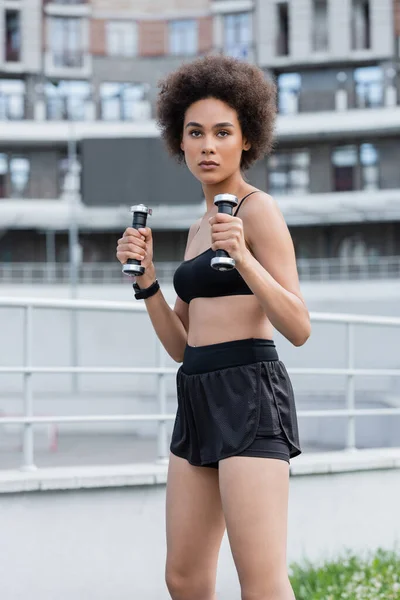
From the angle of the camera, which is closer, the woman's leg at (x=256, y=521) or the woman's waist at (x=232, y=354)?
the woman's leg at (x=256, y=521)

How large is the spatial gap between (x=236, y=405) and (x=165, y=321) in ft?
1.72

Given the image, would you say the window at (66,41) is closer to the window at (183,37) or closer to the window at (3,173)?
the window at (183,37)

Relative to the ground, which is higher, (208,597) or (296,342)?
(296,342)

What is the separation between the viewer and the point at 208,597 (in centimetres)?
293

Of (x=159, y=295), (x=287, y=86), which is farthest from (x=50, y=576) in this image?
(x=287, y=86)

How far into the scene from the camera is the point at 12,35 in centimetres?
4444

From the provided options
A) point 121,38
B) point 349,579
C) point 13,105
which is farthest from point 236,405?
point 121,38

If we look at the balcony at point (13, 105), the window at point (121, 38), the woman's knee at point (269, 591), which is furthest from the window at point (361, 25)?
the woman's knee at point (269, 591)

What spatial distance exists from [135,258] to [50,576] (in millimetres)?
2296

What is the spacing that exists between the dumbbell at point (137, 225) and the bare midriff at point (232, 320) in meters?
0.25

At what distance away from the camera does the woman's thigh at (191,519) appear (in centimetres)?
286

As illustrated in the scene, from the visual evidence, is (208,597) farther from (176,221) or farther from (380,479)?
(176,221)

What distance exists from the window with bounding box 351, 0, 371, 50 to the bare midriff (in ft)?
138

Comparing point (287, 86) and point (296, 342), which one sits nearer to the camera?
point (296, 342)
